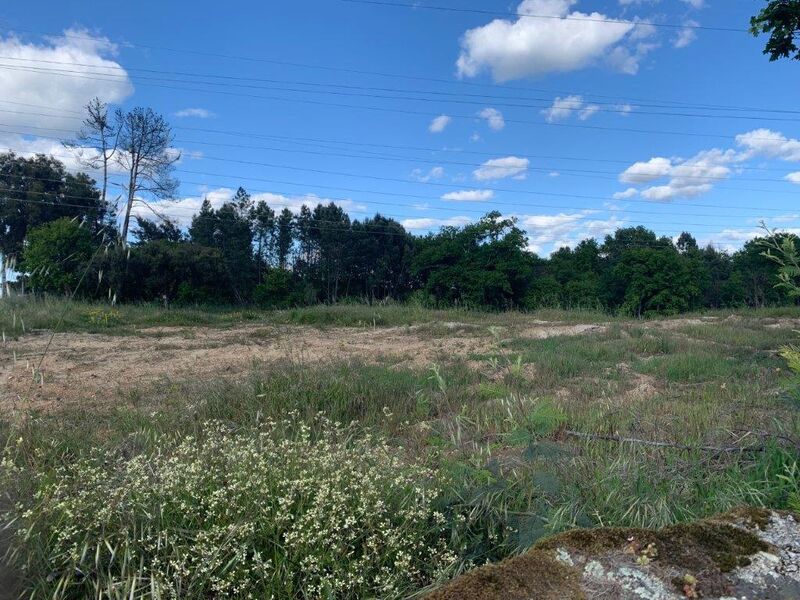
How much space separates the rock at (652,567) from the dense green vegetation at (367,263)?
1949 centimetres

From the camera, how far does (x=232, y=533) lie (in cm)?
201

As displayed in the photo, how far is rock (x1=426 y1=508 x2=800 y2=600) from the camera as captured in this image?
3.65ft

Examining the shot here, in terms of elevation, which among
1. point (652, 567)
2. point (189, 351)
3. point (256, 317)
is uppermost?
point (652, 567)

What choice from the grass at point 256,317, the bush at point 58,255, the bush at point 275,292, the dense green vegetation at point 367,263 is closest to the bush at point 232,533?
the bush at point 58,255

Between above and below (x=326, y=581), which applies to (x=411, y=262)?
above

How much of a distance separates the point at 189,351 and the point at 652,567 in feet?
31.9

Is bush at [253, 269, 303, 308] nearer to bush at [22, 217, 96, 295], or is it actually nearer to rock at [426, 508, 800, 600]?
bush at [22, 217, 96, 295]

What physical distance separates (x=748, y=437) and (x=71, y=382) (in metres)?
6.84

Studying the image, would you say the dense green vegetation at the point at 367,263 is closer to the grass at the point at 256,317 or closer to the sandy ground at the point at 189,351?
the grass at the point at 256,317

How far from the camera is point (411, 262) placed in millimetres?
37688

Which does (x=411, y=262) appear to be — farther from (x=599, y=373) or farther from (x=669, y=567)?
(x=669, y=567)

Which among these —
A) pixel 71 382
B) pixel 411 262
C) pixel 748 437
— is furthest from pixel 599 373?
pixel 411 262

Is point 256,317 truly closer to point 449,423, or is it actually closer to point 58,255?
point 58,255

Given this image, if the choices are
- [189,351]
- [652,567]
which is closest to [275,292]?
[189,351]
